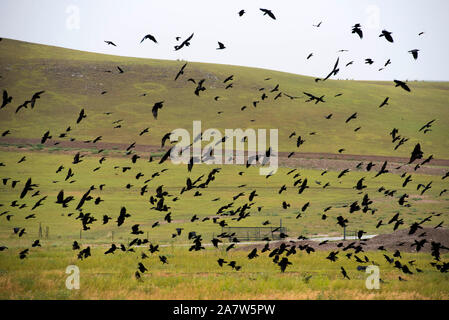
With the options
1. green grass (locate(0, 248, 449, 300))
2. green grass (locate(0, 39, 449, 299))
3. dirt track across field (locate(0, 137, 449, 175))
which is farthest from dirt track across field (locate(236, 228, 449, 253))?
dirt track across field (locate(0, 137, 449, 175))

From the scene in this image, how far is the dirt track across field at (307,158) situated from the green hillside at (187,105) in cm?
445

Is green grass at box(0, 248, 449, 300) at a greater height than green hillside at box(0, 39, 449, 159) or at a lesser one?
lesser

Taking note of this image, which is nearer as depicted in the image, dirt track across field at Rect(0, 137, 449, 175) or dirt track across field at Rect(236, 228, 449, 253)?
dirt track across field at Rect(236, 228, 449, 253)

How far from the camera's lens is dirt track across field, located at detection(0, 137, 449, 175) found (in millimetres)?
78062

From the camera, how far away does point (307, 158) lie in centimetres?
8162

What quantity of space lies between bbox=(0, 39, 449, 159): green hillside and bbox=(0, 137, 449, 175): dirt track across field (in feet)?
14.6

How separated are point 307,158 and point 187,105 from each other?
4128 centimetres

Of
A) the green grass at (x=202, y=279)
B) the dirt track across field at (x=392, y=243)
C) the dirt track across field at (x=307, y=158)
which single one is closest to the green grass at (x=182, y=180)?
the green grass at (x=202, y=279)

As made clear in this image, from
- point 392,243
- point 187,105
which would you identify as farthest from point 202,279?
point 187,105

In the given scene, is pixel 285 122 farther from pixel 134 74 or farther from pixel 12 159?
pixel 12 159

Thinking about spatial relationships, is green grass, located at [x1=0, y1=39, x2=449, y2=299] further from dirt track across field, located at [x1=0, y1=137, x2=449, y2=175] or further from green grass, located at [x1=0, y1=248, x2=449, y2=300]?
dirt track across field, located at [x1=0, y1=137, x2=449, y2=175]

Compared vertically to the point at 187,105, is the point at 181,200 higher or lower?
lower

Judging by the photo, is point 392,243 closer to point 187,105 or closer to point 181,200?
point 181,200

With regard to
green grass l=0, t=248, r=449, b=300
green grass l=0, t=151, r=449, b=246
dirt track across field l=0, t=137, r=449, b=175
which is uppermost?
dirt track across field l=0, t=137, r=449, b=175
